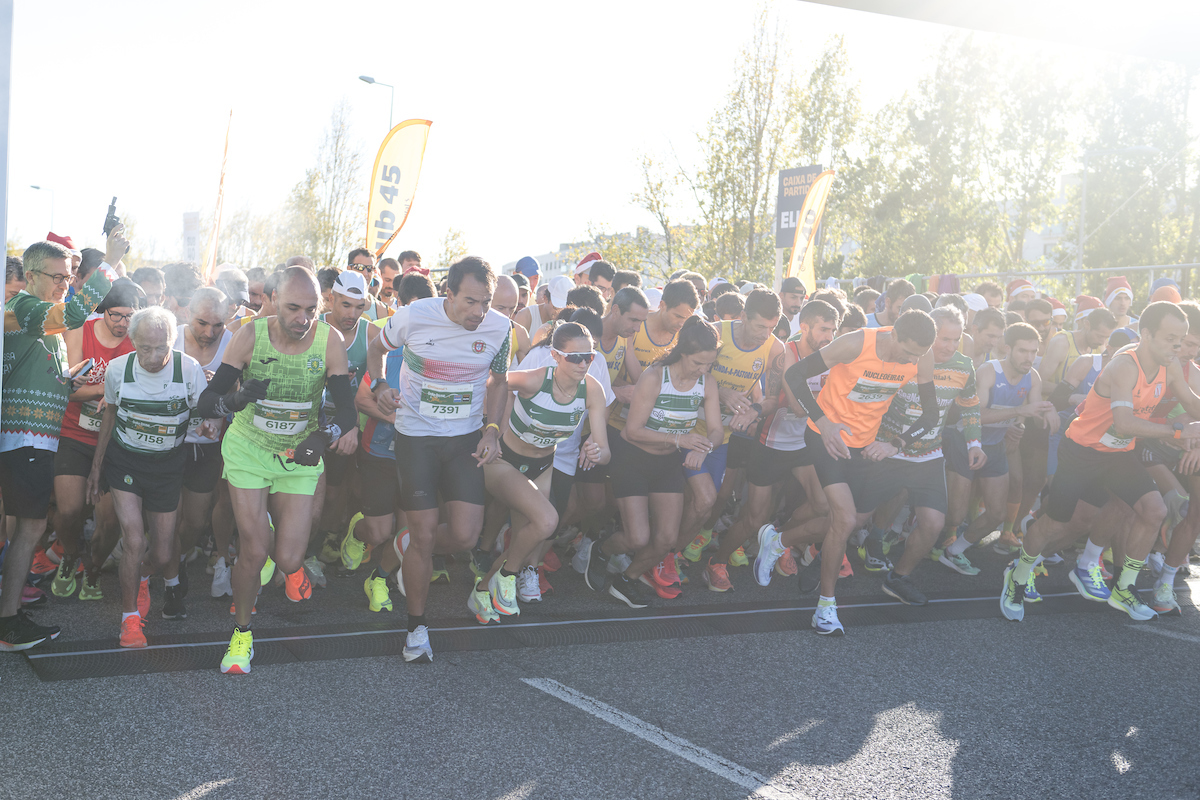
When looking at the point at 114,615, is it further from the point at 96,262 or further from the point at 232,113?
the point at 232,113

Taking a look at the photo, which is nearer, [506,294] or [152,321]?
[152,321]

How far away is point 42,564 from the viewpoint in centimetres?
623

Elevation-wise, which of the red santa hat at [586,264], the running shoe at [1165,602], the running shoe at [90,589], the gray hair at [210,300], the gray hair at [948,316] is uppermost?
the red santa hat at [586,264]

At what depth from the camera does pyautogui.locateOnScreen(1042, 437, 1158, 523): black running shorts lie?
247 inches

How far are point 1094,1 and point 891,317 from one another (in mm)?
3748

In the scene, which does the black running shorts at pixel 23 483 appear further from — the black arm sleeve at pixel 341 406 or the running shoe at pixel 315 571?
the running shoe at pixel 315 571

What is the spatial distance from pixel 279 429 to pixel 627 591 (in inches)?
109

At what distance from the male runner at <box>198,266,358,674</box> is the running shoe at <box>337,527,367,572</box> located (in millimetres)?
1842

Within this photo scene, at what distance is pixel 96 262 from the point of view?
22.7 ft

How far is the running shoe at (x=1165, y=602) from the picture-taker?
22.2 ft

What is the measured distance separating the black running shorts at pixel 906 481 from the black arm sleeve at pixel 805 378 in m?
0.65

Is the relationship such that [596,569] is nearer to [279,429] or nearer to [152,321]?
[279,429]

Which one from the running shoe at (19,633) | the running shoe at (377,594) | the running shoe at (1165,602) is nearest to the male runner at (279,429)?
the running shoe at (19,633)

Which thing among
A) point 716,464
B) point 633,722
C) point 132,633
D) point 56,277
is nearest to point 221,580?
point 132,633
